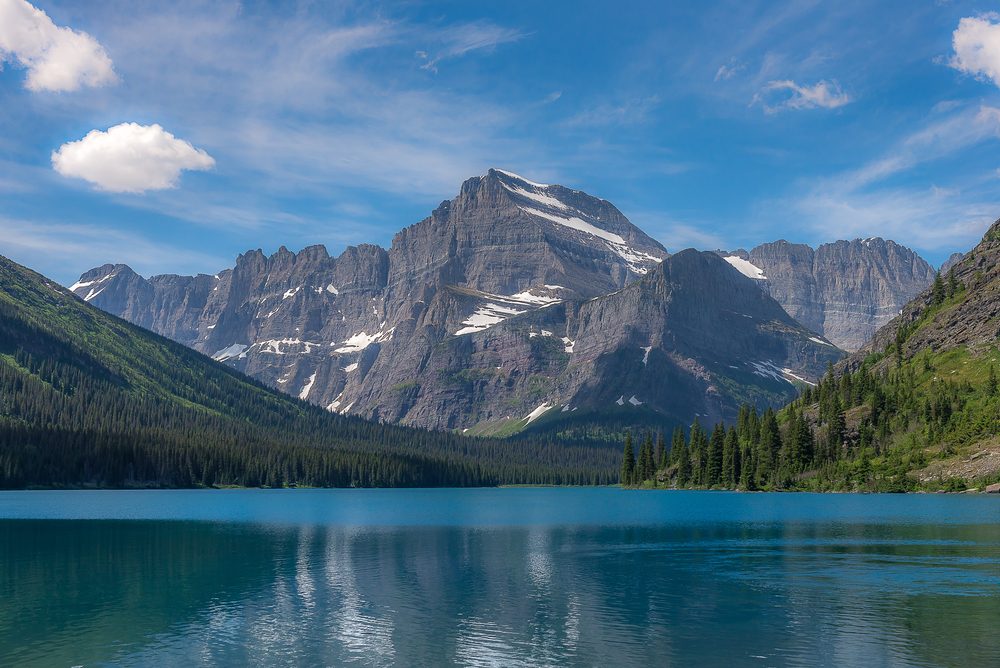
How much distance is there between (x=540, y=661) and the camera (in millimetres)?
48906

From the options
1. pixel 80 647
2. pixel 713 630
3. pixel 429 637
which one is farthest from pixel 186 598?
pixel 713 630

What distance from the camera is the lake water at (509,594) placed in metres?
51.2

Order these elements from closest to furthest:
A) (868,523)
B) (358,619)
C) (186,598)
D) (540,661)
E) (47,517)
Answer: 1. (540,661)
2. (358,619)
3. (186,598)
4. (868,523)
5. (47,517)

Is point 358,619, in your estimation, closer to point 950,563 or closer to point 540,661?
point 540,661

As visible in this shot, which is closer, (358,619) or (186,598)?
(358,619)

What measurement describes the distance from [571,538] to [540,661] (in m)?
67.3

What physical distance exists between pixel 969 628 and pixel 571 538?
6412 cm

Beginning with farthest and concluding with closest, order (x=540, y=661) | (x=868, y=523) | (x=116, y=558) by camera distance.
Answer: (x=868, y=523), (x=116, y=558), (x=540, y=661)

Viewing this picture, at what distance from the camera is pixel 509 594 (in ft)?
230

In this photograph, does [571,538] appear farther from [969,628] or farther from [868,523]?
[969,628]

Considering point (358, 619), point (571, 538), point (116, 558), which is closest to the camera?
point (358, 619)

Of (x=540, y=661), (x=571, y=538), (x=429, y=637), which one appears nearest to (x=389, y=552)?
(x=571, y=538)

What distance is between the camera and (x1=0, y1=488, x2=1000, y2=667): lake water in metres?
51.2

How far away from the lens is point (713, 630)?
2203 inches
